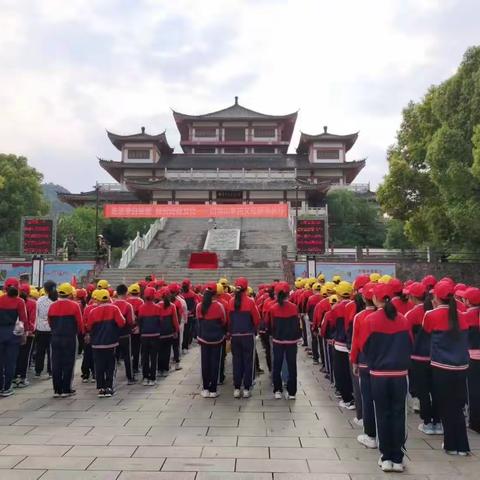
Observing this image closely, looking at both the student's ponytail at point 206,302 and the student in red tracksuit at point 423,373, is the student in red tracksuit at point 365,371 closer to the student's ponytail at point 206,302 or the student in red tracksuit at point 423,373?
the student in red tracksuit at point 423,373

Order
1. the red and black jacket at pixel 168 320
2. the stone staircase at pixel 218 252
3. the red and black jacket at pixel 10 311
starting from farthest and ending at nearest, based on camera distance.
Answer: the stone staircase at pixel 218 252 < the red and black jacket at pixel 168 320 < the red and black jacket at pixel 10 311

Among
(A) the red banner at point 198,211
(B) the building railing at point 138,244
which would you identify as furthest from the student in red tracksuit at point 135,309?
(A) the red banner at point 198,211

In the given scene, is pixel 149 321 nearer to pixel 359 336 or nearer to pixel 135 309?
pixel 135 309

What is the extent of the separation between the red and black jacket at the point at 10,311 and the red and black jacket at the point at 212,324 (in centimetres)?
260

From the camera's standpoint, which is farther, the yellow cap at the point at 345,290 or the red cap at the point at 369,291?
the yellow cap at the point at 345,290

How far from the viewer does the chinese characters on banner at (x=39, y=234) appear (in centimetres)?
1842

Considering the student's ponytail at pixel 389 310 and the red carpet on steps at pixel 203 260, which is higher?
the red carpet on steps at pixel 203 260

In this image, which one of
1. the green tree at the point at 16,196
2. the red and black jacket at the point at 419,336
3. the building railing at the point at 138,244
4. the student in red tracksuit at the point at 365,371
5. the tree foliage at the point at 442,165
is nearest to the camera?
the student in red tracksuit at the point at 365,371

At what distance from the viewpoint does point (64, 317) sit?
697 cm

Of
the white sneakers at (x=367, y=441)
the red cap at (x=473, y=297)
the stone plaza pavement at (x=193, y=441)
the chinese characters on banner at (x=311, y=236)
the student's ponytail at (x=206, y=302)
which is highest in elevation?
the chinese characters on banner at (x=311, y=236)

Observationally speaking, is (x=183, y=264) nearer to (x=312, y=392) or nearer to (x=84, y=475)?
(x=312, y=392)

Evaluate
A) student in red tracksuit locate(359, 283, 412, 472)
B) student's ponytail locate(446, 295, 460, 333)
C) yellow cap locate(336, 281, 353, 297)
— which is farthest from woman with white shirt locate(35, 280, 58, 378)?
student's ponytail locate(446, 295, 460, 333)

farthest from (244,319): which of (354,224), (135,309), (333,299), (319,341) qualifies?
(354,224)

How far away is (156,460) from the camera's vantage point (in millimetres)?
4371
